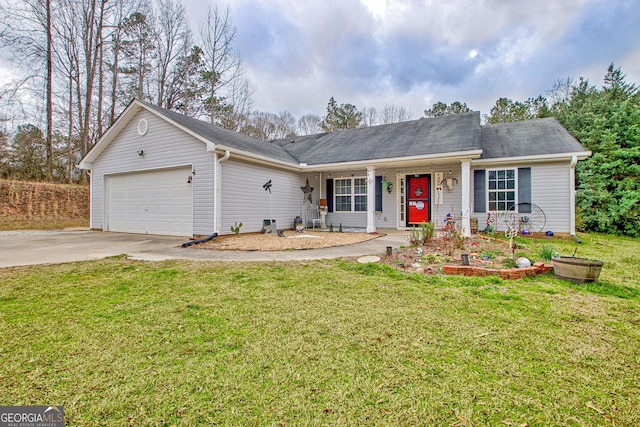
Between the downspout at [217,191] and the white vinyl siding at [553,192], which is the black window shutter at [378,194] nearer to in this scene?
the white vinyl siding at [553,192]

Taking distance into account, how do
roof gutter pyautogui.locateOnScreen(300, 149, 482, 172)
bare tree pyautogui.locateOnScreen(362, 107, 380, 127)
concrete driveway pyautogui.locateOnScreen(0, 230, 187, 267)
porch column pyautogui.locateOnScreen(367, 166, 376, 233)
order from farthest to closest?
bare tree pyautogui.locateOnScreen(362, 107, 380, 127) < porch column pyautogui.locateOnScreen(367, 166, 376, 233) < roof gutter pyautogui.locateOnScreen(300, 149, 482, 172) < concrete driveway pyautogui.locateOnScreen(0, 230, 187, 267)

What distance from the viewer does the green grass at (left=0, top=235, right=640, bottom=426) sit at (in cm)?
150

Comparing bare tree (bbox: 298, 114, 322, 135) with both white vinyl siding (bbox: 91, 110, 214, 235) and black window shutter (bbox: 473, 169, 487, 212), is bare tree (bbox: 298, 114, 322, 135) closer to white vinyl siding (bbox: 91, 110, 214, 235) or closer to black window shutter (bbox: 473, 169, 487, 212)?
white vinyl siding (bbox: 91, 110, 214, 235)

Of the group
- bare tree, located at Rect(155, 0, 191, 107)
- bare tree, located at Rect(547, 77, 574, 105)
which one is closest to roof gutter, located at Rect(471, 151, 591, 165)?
bare tree, located at Rect(547, 77, 574, 105)

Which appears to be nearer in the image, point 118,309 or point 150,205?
point 118,309

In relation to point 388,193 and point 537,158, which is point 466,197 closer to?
point 537,158

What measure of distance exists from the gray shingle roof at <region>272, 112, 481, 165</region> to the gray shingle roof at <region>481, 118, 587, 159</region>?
81 cm

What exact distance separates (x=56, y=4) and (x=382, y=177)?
17867 mm

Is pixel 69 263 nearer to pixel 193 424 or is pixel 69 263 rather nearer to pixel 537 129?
pixel 193 424

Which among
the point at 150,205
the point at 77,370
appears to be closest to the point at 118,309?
the point at 77,370

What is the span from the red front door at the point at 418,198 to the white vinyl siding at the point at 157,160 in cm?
682

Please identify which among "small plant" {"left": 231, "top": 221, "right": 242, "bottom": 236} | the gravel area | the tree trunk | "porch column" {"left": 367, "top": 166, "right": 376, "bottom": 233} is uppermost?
the tree trunk

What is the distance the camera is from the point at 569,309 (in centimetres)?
290

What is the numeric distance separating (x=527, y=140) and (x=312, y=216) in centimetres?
800
